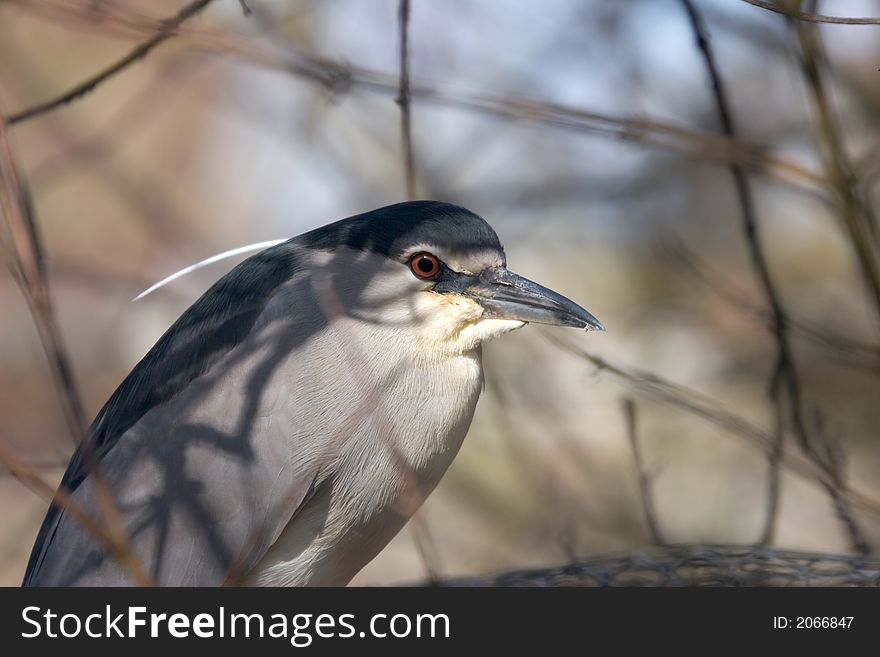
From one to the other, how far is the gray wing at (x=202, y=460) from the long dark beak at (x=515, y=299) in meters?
0.36

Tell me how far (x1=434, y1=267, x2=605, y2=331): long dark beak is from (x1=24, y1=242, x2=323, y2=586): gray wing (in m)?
0.36

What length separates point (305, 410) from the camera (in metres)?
2.30

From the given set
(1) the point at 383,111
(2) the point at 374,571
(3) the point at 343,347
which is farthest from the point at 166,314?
(3) the point at 343,347

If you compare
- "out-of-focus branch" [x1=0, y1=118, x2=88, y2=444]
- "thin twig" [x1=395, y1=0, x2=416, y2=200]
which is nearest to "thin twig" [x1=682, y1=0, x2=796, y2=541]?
"thin twig" [x1=395, y1=0, x2=416, y2=200]

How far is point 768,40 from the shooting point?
10.8ft

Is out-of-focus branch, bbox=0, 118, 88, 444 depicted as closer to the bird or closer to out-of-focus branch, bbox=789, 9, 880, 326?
the bird

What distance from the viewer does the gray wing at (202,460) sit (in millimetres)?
2262

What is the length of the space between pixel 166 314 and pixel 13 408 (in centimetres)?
262

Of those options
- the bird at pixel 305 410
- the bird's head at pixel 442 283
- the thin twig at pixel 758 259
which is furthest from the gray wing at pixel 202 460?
the thin twig at pixel 758 259

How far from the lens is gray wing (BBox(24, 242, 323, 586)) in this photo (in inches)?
89.0

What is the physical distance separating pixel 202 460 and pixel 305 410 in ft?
0.88

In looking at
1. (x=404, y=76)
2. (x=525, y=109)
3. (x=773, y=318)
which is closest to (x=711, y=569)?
(x=773, y=318)

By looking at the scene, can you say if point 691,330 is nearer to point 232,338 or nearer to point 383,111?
point 383,111

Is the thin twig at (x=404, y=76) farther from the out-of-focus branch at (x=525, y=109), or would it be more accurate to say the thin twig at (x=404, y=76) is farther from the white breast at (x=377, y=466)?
the white breast at (x=377, y=466)
